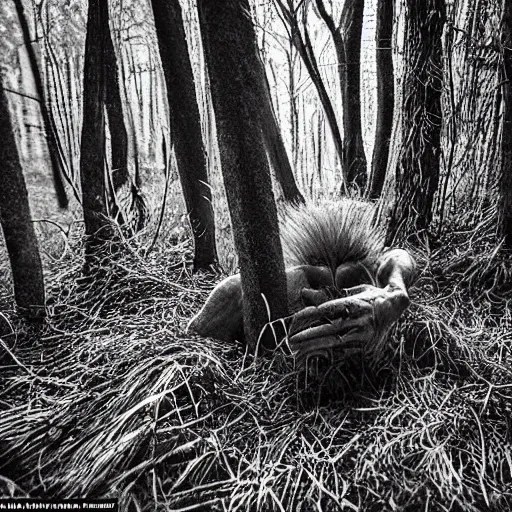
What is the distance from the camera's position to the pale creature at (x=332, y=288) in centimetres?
87

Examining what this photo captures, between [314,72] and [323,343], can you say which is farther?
[314,72]

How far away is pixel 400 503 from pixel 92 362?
65cm

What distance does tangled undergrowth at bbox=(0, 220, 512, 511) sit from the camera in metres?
0.74

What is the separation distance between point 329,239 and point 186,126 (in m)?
0.59

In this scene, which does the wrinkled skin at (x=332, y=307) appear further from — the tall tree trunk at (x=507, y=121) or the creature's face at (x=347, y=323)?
the tall tree trunk at (x=507, y=121)

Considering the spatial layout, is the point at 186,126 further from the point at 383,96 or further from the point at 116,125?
the point at 383,96

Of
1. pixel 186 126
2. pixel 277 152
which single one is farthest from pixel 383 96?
pixel 186 126

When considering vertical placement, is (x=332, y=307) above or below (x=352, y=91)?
below

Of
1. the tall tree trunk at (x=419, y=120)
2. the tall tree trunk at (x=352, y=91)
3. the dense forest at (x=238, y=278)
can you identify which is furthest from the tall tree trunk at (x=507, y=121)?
the tall tree trunk at (x=352, y=91)

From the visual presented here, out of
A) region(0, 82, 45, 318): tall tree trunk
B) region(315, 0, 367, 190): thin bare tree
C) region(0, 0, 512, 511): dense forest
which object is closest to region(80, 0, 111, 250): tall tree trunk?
region(0, 0, 512, 511): dense forest

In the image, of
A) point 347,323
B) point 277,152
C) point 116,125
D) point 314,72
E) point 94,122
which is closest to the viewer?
point 347,323

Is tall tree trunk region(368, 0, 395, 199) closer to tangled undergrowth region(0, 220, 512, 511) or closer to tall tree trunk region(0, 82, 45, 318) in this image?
tangled undergrowth region(0, 220, 512, 511)

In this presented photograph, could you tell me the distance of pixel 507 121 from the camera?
121 centimetres

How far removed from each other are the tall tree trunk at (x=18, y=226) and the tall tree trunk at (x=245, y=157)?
1.69 feet
